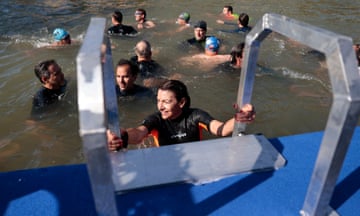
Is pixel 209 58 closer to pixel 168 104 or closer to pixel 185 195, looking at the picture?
pixel 168 104

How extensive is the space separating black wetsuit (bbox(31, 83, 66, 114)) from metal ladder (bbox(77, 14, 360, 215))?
3548 millimetres

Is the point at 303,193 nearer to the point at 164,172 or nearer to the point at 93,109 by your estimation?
→ the point at 164,172

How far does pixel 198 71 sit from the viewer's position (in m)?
6.73

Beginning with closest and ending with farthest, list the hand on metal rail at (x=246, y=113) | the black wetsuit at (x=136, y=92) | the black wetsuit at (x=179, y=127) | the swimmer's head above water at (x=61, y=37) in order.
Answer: the hand on metal rail at (x=246, y=113) → the black wetsuit at (x=179, y=127) → the black wetsuit at (x=136, y=92) → the swimmer's head above water at (x=61, y=37)

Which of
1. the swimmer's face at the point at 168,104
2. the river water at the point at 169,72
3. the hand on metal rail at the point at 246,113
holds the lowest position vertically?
the river water at the point at 169,72

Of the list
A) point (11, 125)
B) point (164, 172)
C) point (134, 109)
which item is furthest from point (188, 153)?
point (11, 125)

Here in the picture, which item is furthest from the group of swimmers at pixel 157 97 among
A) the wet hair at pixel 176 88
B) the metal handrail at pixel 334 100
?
the metal handrail at pixel 334 100

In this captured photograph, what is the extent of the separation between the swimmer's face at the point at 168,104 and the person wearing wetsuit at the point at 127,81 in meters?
1.88

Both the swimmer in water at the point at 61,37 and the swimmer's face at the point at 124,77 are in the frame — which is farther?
the swimmer in water at the point at 61,37

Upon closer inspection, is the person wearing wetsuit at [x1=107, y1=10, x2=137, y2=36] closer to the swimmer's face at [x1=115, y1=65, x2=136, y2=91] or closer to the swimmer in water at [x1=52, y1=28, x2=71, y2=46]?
the swimmer in water at [x1=52, y1=28, x2=71, y2=46]

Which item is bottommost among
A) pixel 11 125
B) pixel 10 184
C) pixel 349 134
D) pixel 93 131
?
pixel 11 125

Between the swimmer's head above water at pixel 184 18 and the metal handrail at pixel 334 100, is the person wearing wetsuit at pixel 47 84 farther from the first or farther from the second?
the swimmer's head above water at pixel 184 18

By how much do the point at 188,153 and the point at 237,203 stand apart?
0.46 metres

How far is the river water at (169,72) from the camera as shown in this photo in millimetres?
4629
